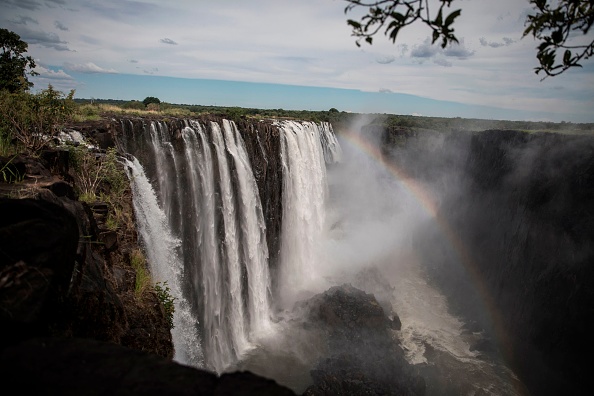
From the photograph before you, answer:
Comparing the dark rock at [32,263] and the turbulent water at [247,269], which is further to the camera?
the turbulent water at [247,269]

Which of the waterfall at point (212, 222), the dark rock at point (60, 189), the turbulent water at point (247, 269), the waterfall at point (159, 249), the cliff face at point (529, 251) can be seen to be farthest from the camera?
the cliff face at point (529, 251)

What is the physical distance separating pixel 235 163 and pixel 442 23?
1269 centimetres

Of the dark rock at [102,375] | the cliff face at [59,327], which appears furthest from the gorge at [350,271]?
the dark rock at [102,375]

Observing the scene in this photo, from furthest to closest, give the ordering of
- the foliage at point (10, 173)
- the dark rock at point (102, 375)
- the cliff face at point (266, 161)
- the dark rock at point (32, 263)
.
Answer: the cliff face at point (266, 161)
the foliage at point (10, 173)
the dark rock at point (32, 263)
the dark rock at point (102, 375)

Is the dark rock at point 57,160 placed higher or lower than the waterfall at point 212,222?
higher

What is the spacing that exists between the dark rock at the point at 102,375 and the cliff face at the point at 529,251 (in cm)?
1449

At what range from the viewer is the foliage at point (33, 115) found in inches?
246

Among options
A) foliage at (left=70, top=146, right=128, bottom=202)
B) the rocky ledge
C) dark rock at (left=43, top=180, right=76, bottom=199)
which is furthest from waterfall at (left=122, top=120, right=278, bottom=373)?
the rocky ledge

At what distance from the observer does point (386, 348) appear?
14.8m

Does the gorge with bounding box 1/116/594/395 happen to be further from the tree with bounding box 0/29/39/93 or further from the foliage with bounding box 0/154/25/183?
the tree with bounding box 0/29/39/93

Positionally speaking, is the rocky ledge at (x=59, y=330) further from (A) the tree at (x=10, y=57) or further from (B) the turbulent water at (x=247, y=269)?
(A) the tree at (x=10, y=57)

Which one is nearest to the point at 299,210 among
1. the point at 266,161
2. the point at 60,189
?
the point at 266,161

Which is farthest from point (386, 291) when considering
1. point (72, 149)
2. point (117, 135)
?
point (72, 149)

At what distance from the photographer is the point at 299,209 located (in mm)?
21453
